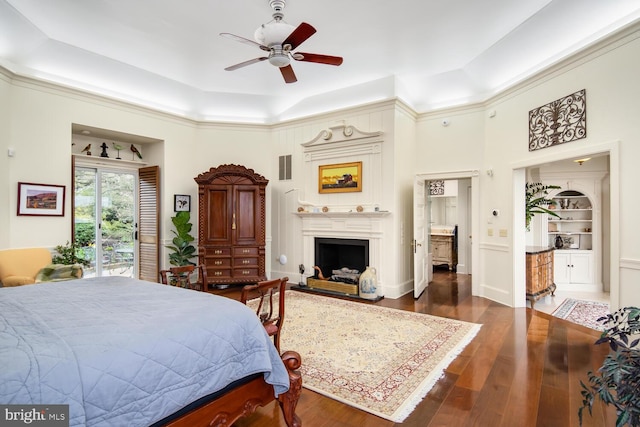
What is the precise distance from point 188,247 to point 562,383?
5445 mm

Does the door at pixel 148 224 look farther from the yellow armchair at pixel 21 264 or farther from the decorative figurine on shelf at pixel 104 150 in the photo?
the yellow armchair at pixel 21 264

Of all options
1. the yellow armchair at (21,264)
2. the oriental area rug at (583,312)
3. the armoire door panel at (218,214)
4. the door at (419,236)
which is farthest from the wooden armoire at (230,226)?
the oriental area rug at (583,312)

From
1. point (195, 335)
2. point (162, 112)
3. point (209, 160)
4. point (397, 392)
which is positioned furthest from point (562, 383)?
point (162, 112)

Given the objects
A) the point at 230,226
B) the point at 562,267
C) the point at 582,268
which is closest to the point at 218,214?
the point at 230,226

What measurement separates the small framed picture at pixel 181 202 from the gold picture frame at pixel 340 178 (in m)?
2.56

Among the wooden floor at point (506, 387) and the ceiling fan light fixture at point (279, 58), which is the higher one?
the ceiling fan light fixture at point (279, 58)

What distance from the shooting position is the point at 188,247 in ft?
19.2

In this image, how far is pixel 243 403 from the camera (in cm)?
176

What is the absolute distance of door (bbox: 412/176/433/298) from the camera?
17.4 feet

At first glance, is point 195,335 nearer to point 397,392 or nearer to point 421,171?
point 397,392

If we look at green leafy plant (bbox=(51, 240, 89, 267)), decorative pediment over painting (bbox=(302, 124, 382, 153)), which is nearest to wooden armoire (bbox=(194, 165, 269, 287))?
decorative pediment over painting (bbox=(302, 124, 382, 153))

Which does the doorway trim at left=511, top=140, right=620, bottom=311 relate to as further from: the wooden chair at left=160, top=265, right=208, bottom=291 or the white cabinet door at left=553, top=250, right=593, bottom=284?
the wooden chair at left=160, top=265, right=208, bottom=291

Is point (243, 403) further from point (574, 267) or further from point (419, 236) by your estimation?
point (574, 267)

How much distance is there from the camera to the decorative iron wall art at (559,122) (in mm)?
3785
